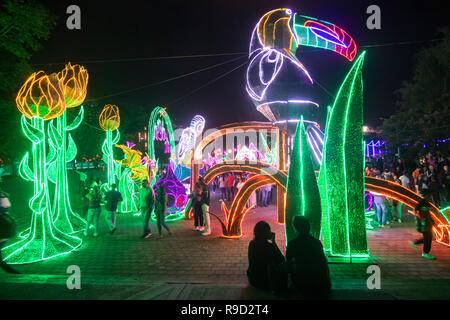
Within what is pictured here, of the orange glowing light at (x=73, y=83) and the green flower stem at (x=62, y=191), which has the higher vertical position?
the orange glowing light at (x=73, y=83)

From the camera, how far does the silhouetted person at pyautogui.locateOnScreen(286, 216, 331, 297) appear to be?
11.2ft

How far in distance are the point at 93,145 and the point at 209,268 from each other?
20.7 metres

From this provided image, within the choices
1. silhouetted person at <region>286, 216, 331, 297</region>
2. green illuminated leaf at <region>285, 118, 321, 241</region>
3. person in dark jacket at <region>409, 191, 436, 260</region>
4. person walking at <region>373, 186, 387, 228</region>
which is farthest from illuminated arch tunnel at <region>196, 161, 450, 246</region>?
silhouetted person at <region>286, 216, 331, 297</region>

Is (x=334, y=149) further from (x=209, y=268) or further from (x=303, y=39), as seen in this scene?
(x=303, y=39)

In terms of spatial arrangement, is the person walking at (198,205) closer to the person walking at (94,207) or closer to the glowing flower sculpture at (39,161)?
the person walking at (94,207)

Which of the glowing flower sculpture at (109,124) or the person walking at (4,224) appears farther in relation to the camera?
the glowing flower sculpture at (109,124)

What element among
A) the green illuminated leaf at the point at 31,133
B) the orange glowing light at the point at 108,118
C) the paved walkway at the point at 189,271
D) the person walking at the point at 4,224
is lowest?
the paved walkway at the point at 189,271

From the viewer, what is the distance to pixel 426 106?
19219 mm

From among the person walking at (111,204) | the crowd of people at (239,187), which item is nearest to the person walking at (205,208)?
the person walking at (111,204)

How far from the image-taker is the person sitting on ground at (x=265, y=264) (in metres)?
3.55

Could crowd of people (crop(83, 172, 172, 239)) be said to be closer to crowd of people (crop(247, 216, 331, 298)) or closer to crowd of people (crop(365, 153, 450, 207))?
crowd of people (crop(247, 216, 331, 298))

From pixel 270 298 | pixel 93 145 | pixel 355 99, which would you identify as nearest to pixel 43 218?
pixel 270 298

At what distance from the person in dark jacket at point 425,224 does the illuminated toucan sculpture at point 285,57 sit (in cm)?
347

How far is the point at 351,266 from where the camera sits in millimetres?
5492
